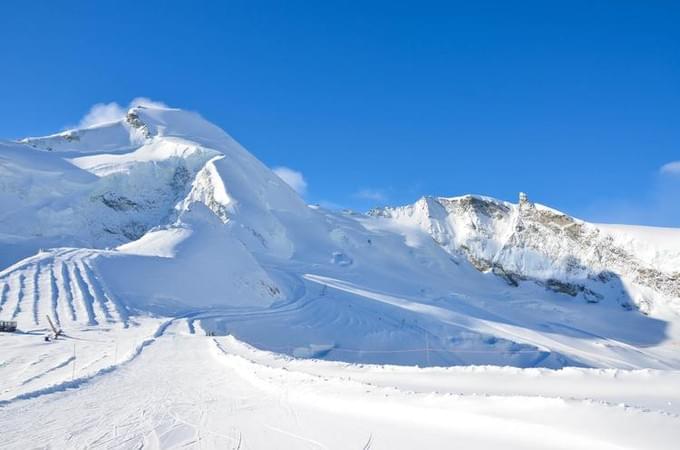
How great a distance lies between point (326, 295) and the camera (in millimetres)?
33062

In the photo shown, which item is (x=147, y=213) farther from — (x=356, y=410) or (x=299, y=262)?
(x=356, y=410)

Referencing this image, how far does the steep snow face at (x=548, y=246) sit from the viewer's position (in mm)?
69438

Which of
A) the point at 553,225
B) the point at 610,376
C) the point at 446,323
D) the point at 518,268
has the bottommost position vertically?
the point at 446,323

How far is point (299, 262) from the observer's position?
47.6 meters

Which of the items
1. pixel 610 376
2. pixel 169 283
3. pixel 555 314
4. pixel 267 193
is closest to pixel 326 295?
pixel 169 283

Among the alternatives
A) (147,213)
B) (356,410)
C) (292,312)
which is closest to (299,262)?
(292,312)

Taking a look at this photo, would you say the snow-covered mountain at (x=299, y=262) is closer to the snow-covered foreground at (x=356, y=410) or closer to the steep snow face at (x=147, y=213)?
the steep snow face at (x=147, y=213)

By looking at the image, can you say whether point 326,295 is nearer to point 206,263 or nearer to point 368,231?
point 206,263

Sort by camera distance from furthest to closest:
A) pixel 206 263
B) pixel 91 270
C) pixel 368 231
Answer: pixel 368 231
pixel 206 263
pixel 91 270

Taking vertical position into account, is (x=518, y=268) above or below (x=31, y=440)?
above

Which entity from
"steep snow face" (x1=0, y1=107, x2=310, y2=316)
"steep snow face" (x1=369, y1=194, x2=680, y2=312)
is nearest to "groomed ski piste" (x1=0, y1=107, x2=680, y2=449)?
"steep snow face" (x1=0, y1=107, x2=310, y2=316)

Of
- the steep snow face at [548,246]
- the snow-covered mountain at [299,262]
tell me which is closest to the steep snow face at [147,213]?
the snow-covered mountain at [299,262]

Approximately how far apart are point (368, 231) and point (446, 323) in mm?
36117

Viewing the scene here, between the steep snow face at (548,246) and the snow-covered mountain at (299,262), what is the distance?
279mm
